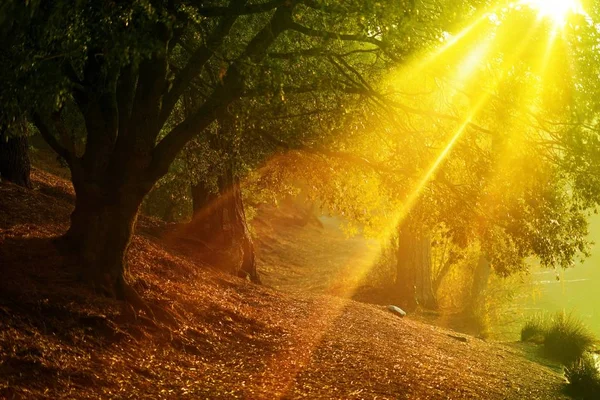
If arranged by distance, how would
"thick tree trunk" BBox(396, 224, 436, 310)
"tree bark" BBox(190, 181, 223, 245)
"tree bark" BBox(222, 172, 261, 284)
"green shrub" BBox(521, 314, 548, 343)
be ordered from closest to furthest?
"tree bark" BBox(222, 172, 261, 284) < "tree bark" BBox(190, 181, 223, 245) < "green shrub" BBox(521, 314, 548, 343) < "thick tree trunk" BBox(396, 224, 436, 310)

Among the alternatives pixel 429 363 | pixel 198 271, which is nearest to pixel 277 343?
pixel 429 363

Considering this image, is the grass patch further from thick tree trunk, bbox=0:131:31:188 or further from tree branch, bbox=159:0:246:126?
thick tree trunk, bbox=0:131:31:188

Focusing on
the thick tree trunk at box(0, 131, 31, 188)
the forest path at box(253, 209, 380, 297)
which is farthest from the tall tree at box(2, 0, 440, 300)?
the forest path at box(253, 209, 380, 297)

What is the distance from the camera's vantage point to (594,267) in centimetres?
7506

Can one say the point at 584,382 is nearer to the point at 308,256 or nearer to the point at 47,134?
the point at 47,134

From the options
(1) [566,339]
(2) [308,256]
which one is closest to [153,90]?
(1) [566,339]

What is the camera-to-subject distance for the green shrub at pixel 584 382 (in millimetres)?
12211

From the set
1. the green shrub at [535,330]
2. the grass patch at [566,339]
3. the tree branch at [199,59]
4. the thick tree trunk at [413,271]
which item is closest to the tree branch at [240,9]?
the tree branch at [199,59]

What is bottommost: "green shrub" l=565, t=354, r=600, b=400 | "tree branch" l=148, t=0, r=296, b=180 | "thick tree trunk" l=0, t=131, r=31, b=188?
"green shrub" l=565, t=354, r=600, b=400

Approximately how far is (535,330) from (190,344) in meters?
14.5

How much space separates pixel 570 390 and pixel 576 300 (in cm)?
4830

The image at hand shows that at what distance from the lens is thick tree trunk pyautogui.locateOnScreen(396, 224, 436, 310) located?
2384 centimetres

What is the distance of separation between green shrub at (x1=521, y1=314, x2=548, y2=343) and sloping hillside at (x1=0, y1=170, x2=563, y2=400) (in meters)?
4.75

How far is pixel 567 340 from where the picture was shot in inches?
706
